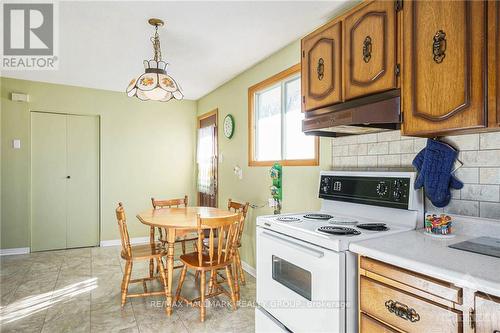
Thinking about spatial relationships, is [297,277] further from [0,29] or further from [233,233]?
[0,29]

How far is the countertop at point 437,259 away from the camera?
95cm

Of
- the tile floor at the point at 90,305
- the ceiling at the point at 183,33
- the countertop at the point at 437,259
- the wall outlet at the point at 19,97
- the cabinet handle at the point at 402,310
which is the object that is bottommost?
the tile floor at the point at 90,305

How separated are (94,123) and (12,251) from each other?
2103mm

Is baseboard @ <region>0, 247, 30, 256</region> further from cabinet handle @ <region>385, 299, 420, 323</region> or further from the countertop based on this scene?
cabinet handle @ <region>385, 299, 420, 323</region>

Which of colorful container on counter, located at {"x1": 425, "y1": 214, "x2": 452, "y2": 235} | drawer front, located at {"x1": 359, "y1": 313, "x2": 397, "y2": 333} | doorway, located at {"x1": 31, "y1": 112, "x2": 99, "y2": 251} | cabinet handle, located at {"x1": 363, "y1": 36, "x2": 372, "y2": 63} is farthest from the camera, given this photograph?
doorway, located at {"x1": 31, "y1": 112, "x2": 99, "y2": 251}

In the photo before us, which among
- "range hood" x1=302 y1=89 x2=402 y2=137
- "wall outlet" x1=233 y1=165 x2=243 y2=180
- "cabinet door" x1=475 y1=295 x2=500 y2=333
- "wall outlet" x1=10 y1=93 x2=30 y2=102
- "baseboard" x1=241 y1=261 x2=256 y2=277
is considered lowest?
"baseboard" x1=241 y1=261 x2=256 y2=277

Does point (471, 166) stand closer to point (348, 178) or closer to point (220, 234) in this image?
point (348, 178)

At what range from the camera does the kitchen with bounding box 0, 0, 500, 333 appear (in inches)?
46.4

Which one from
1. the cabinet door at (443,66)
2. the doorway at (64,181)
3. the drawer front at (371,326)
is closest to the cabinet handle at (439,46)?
the cabinet door at (443,66)

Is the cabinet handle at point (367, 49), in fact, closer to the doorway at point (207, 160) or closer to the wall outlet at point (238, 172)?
the wall outlet at point (238, 172)

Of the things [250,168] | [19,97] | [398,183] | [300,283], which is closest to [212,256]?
[300,283]

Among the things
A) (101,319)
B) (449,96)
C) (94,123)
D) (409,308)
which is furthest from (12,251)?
(449,96)

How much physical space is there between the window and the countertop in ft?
3.88

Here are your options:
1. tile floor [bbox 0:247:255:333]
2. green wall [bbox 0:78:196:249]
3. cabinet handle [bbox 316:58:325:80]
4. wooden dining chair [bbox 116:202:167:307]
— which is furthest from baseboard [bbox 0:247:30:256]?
cabinet handle [bbox 316:58:325:80]
